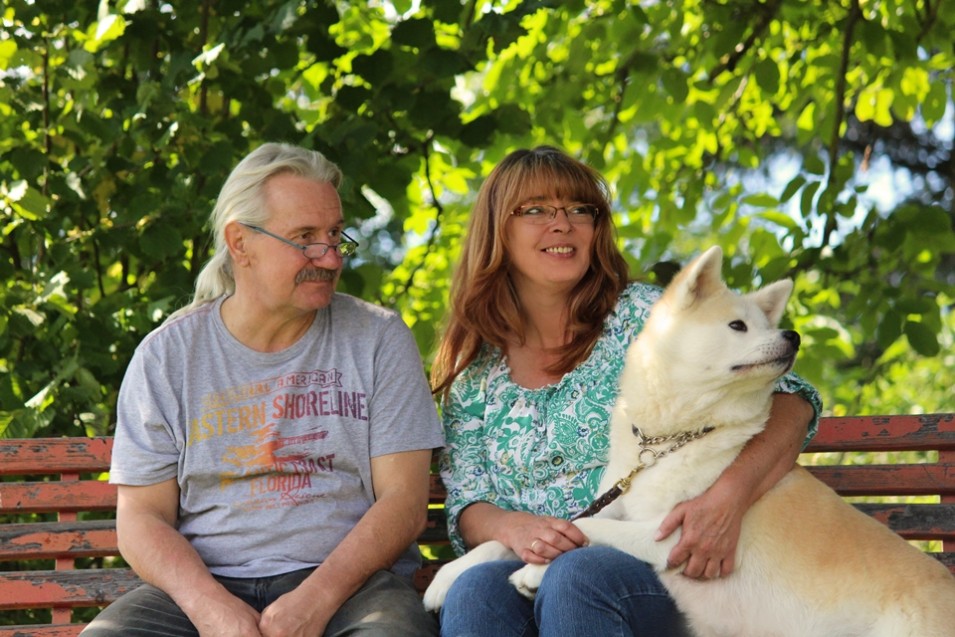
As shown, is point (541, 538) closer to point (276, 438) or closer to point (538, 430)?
point (538, 430)

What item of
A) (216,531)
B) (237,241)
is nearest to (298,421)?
(216,531)

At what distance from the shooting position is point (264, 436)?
3023 mm

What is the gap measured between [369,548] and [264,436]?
435 millimetres

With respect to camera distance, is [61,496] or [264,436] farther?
[61,496]

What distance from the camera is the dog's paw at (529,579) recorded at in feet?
8.81

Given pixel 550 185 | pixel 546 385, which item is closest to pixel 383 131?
pixel 550 185

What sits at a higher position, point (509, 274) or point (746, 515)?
point (509, 274)

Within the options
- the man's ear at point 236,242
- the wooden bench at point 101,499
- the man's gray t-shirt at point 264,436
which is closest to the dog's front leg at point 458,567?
the man's gray t-shirt at point 264,436

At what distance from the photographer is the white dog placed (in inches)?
106

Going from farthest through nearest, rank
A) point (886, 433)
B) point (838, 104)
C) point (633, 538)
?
point (838, 104)
point (886, 433)
point (633, 538)

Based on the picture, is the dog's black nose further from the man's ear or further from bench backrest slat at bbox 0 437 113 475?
bench backrest slat at bbox 0 437 113 475

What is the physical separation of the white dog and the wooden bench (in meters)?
0.50

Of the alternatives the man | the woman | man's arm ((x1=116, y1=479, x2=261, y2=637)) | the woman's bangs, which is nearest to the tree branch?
the woman

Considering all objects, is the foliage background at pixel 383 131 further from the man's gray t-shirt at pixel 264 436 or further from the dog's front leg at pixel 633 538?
the dog's front leg at pixel 633 538
